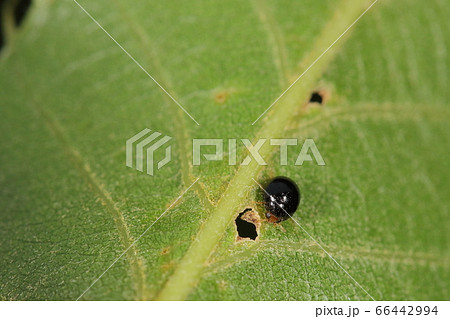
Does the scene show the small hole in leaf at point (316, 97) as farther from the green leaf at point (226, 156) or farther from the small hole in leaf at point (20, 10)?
the small hole in leaf at point (20, 10)

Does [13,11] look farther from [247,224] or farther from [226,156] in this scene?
[247,224]

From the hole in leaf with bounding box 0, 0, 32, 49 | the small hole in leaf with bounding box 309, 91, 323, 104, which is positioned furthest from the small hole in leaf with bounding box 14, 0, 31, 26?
the small hole in leaf with bounding box 309, 91, 323, 104
